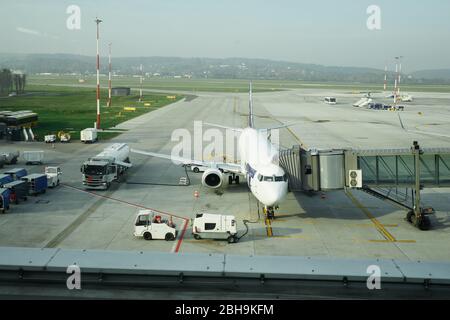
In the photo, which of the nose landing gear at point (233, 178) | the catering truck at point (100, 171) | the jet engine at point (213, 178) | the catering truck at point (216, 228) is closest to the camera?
the catering truck at point (216, 228)

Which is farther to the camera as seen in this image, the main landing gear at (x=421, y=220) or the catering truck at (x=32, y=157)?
the catering truck at (x=32, y=157)

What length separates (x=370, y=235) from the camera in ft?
97.7

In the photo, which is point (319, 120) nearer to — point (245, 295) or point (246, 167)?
point (246, 167)

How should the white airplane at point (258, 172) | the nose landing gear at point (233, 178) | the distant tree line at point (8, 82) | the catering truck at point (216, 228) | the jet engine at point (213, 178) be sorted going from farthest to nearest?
the distant tree line at point (8, 82)
the nose landing gear at point (233, 178)
the jet engine at point (213, 178)
the white airplane at point (258, 172)
the catering truck at point (216, 228)

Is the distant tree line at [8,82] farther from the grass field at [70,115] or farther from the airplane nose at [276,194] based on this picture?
the airplane nose at [276,194]

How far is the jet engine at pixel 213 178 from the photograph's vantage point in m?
39.1

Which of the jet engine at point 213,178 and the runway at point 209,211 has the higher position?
the jet engine at point 213,178

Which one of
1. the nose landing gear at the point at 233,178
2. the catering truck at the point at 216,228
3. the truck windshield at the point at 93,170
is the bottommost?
Result: the catering truck at the point at 216,228

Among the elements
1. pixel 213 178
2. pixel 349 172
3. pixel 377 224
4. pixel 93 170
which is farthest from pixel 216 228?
pixel 93 170

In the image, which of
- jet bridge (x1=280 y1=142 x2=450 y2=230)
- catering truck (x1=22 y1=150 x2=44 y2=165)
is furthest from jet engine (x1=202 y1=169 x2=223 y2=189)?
catering truck (x1=22 y1=150 x2=44 y2=165)

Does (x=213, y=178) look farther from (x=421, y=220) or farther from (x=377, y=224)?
(x=421, y=220)

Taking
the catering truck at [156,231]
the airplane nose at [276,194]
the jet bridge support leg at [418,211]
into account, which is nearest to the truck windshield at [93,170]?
the catering truck at [156,231]

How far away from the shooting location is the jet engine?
128 ft

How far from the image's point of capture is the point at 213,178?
39.2 meters
